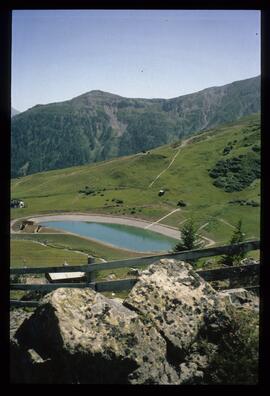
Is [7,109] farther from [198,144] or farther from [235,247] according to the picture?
[198,144]

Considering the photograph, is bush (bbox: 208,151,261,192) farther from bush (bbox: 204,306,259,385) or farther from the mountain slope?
bush (bbox: 204,306,259,385)

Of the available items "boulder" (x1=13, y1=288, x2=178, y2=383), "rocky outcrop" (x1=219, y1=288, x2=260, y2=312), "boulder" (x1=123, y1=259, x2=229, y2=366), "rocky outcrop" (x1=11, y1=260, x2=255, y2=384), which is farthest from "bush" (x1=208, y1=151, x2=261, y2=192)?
"boulder" (x1=13, y1=288, x2=178, y2=383)

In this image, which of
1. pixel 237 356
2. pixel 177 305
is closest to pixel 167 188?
pixel 177 305

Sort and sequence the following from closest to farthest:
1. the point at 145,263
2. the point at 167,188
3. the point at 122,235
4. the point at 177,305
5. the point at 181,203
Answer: the point at 177,305
the point at 145,263
the point at 122,235
the point at 181,203
the point at 167,188

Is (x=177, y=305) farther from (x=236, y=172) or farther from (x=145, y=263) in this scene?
(x=236, y=172)

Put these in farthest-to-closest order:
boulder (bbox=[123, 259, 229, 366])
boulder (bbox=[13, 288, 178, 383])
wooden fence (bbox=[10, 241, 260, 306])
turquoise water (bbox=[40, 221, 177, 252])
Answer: turquoise water (bbox=[40, 221, 177, 252]) → wooden fence (bbox=[10, 241, 260, 306]) → boulder (bbox=[123, 259, 229, 366]) → boulder (bbox=[13, 288, 178, 383])
